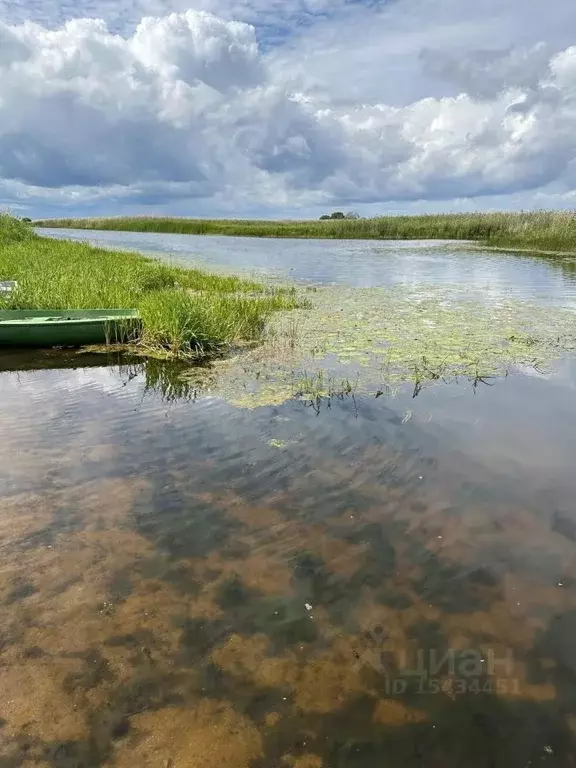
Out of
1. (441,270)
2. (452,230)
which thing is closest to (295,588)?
(441,270)

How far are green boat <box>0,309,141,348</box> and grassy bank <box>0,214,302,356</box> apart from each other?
392 millimetres

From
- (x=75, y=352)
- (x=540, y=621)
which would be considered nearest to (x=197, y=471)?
(x=540, y=621)

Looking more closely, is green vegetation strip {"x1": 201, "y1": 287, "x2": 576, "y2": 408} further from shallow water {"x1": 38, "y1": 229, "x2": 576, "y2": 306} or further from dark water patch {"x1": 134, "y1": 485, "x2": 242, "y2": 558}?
shallow water {"x1": 38, "y1": 229, "x2": 576, "y2": 306}

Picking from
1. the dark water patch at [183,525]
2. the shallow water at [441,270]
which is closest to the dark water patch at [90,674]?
the dark water patch at [183,525]

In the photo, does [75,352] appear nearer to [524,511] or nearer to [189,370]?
[189,370]

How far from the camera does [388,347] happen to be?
950cm

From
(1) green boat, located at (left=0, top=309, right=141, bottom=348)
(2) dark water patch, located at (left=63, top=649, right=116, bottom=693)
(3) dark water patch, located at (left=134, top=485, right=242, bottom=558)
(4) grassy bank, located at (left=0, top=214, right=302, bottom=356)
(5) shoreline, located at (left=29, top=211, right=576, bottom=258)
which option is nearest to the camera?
(2) dark water patch, located at (left=63, top=649, right=116, bottom=693)

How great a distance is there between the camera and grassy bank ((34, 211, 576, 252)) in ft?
117

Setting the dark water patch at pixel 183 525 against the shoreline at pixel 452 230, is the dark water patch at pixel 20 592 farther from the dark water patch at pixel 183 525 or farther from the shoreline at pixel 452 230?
the shoreline at pixel 452 230

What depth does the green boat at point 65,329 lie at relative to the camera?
30.2 feet

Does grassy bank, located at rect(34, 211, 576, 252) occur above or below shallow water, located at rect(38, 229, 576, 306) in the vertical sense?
above

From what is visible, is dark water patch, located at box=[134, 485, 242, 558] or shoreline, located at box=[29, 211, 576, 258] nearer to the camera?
dark water patch, located at box=[134, 485, 242, 558]

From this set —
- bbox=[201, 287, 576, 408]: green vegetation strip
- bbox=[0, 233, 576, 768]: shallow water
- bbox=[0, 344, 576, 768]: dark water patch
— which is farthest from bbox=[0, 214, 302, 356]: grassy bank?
bbox=[0, 344, 576, 768]: dark water patch

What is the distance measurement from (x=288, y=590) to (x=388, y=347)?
21.3 feet
